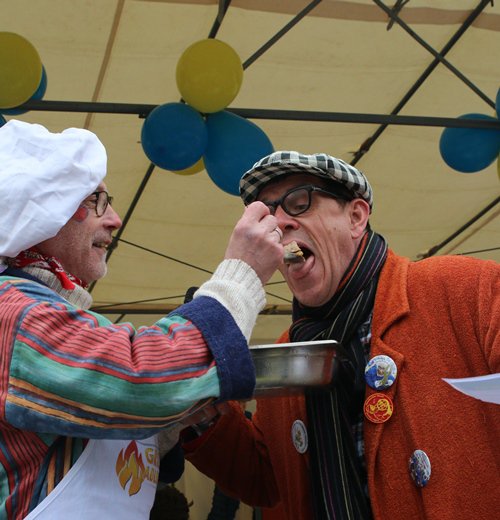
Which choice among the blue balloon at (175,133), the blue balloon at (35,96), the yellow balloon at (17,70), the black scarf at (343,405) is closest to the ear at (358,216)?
the black scarf at (343,405)

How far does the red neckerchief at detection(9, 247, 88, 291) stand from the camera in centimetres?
154

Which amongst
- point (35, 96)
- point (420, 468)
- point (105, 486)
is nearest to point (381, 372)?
point (420, 468)

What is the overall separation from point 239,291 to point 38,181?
44 cm

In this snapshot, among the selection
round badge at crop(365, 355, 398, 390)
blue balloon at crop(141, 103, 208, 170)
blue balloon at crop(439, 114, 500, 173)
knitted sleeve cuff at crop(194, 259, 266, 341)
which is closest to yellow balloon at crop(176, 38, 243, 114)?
blue balloon at crop(141, 103, 208, 170)

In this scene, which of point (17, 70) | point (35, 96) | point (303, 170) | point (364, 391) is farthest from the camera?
point (35, 96)

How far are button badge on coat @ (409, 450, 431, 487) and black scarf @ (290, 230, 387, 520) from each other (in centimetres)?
16

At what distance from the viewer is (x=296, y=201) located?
2.23 m

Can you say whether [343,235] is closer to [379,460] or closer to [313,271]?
[313,271]

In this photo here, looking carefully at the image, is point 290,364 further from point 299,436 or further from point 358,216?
point 358,216

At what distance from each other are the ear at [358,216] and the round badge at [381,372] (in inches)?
19.7

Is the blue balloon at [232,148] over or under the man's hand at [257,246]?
over

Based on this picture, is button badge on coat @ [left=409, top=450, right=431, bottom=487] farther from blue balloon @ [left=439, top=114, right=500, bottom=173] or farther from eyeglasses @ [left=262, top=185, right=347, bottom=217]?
blue balloon @ [left=439, top=114, right=500, bottom=173]

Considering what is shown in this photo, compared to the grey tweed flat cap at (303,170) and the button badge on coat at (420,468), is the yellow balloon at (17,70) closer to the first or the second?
the grey tweed flat cap at (303,170)

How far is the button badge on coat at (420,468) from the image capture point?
173 cm
